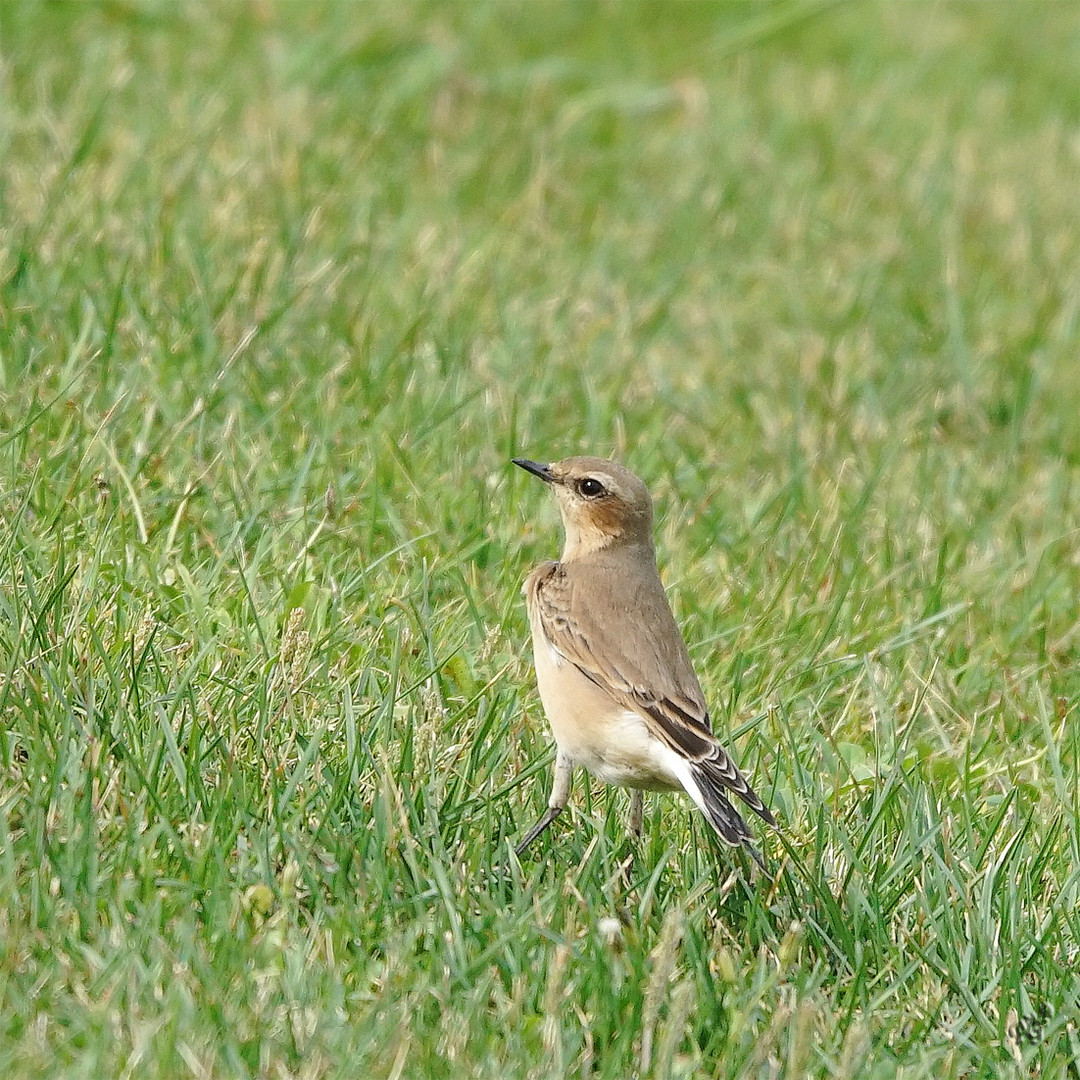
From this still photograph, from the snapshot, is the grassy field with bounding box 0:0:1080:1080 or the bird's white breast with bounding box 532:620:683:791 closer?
the grassy field with bounding box 0:0:1080:1080

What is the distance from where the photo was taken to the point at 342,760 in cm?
486

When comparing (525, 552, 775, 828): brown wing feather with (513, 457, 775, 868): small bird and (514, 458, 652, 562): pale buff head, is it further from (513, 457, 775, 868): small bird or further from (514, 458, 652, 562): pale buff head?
(514, 458, 652, 562): pale buff head

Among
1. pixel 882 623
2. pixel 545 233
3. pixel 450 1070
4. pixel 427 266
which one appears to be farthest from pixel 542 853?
pixel 545 233

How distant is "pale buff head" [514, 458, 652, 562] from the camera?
594 centimetres

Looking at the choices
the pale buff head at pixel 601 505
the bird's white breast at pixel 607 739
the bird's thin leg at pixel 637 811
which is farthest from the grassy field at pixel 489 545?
the pale buff head at pixel 601 505

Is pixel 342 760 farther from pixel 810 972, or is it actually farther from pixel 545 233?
pixel 545 233

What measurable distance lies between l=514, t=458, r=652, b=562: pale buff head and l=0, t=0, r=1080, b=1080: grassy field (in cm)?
40

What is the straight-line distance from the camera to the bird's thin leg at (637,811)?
5070 mm

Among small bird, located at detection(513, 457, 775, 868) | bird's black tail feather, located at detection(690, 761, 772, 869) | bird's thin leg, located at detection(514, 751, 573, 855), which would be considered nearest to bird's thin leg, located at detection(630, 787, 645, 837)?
small bird, located at detection(513, 457, 775, 868)

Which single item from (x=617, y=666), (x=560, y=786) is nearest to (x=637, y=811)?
(x=560, y=786)

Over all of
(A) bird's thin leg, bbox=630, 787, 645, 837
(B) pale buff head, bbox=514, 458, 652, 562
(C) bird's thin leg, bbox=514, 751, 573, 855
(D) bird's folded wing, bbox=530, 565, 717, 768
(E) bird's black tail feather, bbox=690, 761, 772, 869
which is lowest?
(A) bird's thin leg, bbox=630, 787, 645, 837

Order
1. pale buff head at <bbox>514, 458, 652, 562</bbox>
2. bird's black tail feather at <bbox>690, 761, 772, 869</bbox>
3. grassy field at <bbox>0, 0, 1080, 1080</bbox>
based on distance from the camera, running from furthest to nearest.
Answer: pale buff head at <bbox>514, 458, 652, 562</bbox> < bird's black tail feather at <bbox>690, 761, 772, 869</bbox> < grassy field at <bbox>0, 0, 1080, 1080</bbox>

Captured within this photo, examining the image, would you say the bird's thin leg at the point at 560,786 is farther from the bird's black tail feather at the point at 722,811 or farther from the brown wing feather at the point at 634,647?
the bird's black tail feather at the point at 722,811

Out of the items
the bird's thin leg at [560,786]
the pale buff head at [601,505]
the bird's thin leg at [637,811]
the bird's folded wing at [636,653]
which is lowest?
the bird's thin leg at [637,811]
